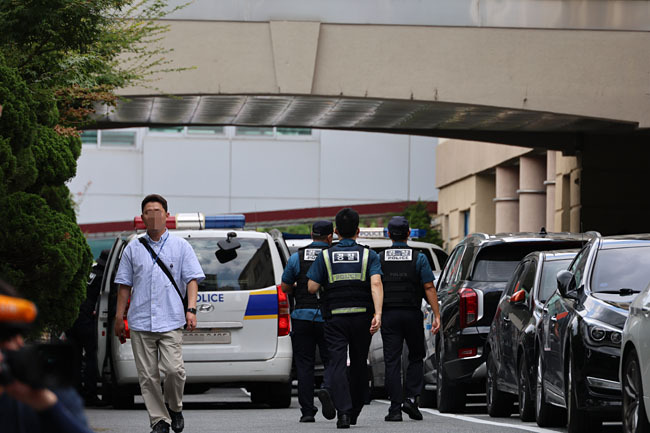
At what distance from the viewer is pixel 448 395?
577 inches

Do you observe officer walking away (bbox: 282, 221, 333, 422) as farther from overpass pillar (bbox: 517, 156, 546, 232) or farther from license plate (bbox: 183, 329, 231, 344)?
overpass pillar (bbox: 517, 156, 546, 232)

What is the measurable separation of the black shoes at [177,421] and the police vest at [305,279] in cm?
234

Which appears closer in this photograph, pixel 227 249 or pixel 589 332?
pixel 589 332

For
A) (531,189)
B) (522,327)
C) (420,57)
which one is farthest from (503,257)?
(531,189)

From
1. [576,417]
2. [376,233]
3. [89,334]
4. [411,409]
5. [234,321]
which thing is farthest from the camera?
[376,233]

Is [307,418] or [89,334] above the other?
[89,334]

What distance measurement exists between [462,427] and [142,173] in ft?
151

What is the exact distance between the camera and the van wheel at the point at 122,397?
15469 mm

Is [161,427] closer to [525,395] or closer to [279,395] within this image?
[525,395]

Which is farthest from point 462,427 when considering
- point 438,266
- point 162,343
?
point 438,266

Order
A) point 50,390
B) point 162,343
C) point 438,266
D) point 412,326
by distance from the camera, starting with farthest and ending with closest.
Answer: point 438,266, point 412,326, point 162,343, point 50,390

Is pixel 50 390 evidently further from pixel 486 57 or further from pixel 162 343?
pixel 486 57

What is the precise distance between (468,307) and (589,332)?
4186 millimetres

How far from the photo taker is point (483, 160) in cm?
4016
